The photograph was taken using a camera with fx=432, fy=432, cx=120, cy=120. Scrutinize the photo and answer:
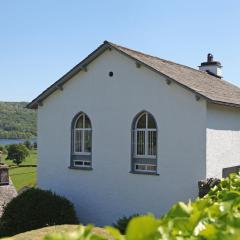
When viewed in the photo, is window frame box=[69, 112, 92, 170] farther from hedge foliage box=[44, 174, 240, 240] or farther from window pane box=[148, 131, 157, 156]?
hedge foliage box=[44, 174, 240, 240]

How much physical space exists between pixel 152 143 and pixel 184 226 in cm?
1375

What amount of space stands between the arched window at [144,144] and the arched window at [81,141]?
2117 mm

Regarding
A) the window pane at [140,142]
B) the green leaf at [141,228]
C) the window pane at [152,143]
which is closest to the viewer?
the green leaf at [141,228]

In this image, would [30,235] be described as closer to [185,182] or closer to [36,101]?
[185,182]

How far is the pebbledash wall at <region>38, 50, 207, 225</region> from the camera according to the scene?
1487 centimetres

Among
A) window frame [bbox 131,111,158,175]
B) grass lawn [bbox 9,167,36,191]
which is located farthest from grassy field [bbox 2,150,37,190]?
window frame [bbox 131,111,158,175]

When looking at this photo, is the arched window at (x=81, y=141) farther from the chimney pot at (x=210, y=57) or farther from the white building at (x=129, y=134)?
the chimney pot at (x=210, y=57)

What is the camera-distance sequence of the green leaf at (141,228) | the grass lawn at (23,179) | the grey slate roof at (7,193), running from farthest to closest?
the grass lawn at (23,179)
the grey slate roof at (7,193)
the green leaf at (141,228)

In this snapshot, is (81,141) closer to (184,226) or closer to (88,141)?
(88,141)

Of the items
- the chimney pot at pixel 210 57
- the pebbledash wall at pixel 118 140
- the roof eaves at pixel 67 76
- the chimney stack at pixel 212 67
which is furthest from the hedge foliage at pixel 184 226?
the chimney pot at pixel 210 57

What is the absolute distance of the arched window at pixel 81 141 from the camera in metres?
17.3

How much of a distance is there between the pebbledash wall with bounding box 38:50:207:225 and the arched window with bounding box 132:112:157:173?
0.24m

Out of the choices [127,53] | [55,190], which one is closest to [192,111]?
[127,53]

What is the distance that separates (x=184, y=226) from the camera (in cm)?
198
